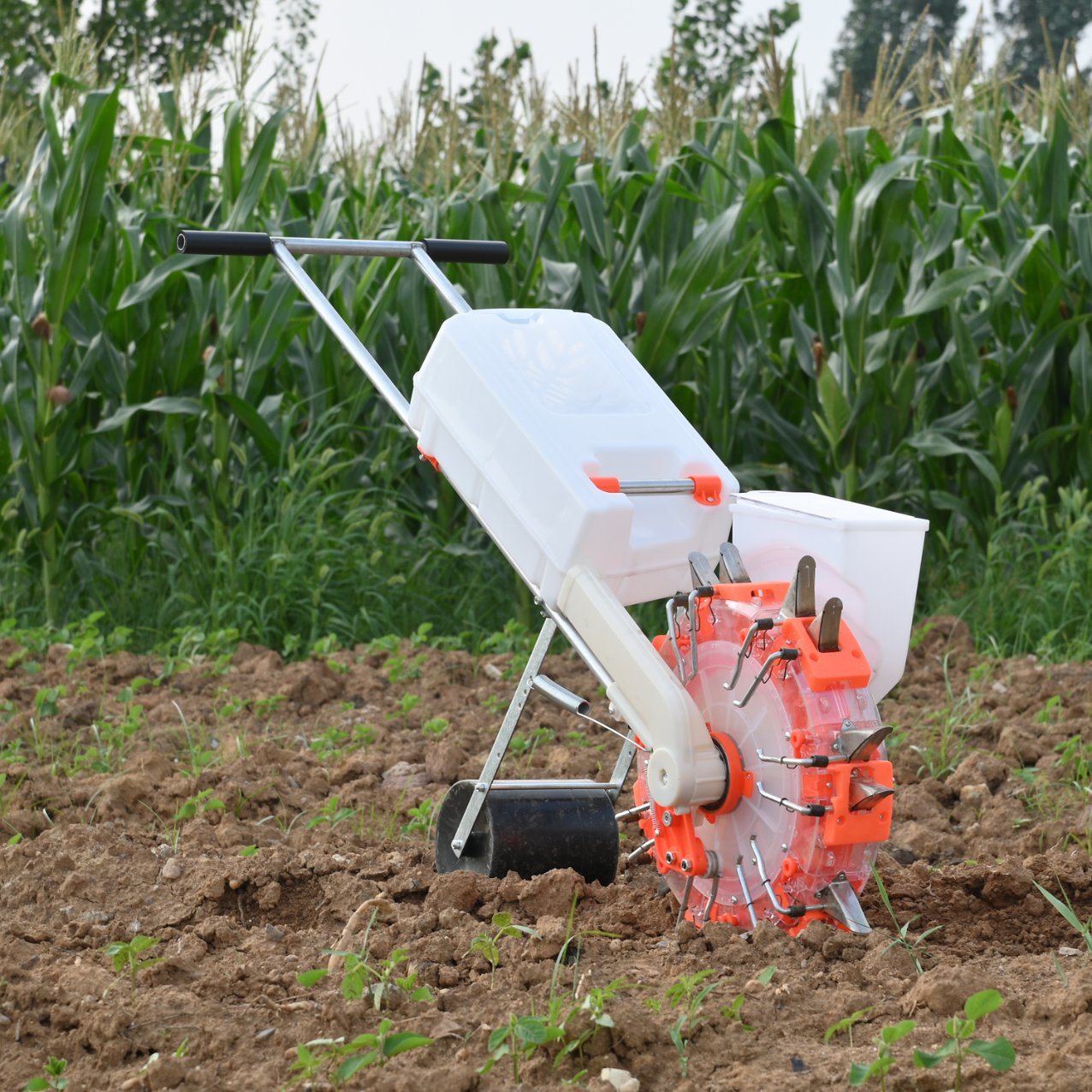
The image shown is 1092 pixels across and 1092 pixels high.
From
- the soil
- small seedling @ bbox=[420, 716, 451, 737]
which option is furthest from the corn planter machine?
small seedling @ bbox=[420, 716, 451, 737]

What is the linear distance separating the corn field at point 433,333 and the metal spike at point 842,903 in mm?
3254

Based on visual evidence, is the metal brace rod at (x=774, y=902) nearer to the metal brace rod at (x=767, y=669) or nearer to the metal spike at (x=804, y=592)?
the metal brace rod at (x=767, y=669)

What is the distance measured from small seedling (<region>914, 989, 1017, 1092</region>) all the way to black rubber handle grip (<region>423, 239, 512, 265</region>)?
2.37 m

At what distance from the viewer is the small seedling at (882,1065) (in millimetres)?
1806

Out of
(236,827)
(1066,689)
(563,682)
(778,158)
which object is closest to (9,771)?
(236,827)

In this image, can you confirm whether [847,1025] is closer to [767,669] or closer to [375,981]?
[767,669]

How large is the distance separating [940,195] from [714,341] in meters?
1.39

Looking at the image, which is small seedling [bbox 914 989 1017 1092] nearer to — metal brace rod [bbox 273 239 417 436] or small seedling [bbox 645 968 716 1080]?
small seedling [bbox 645 968 716 1080]

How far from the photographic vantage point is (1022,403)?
5887 mm

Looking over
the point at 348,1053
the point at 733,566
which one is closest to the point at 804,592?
the point at 733,566

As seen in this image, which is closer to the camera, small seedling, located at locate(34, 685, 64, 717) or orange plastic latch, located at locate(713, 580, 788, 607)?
orange plastic latch, located at locate(713, 580, 788, 607)

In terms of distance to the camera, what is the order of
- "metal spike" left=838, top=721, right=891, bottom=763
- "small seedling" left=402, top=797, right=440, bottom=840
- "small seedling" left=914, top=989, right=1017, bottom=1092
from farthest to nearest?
"small seedling" left=402, top=797, right=440, bottom=840 → "metal spike" left=838, top=721, right=891, bottom=763 → "small seedling" left=914, top=989, right=1017, bottom=1092

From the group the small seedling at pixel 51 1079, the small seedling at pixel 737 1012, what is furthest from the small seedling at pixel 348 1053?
the small seedling at pixel 737 1012

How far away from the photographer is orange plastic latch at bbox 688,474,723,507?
2.67 meters
